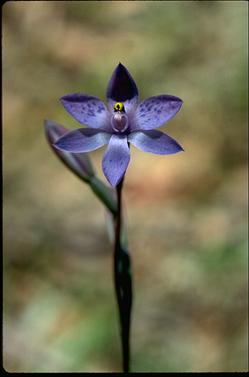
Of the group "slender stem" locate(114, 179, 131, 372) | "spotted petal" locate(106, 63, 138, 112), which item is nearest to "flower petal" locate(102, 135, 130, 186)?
"spotted petal" locate(106, 63, 138, 112)

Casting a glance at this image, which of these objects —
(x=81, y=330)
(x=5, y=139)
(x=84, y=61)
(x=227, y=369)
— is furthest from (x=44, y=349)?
(x=84, y=61)

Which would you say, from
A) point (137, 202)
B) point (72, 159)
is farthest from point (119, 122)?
point (137, 202)

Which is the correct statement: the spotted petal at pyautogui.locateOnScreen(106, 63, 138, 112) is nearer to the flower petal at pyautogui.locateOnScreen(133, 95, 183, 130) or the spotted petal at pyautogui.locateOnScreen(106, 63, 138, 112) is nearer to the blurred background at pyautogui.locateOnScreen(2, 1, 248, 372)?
the flower petal at pyautogui.locateOnScreen(133, 95, 183, 130)

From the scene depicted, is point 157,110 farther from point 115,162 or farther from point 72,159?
point 72,159

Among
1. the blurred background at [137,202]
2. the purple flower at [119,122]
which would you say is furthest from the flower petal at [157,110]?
the blurred background at [137,202]

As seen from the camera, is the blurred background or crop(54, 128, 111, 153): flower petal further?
the blurred background

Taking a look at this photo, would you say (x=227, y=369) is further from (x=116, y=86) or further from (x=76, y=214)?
(x=116, y=86)

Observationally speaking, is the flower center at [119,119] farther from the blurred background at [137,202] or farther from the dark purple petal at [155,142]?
the blurred background at [137,202]
